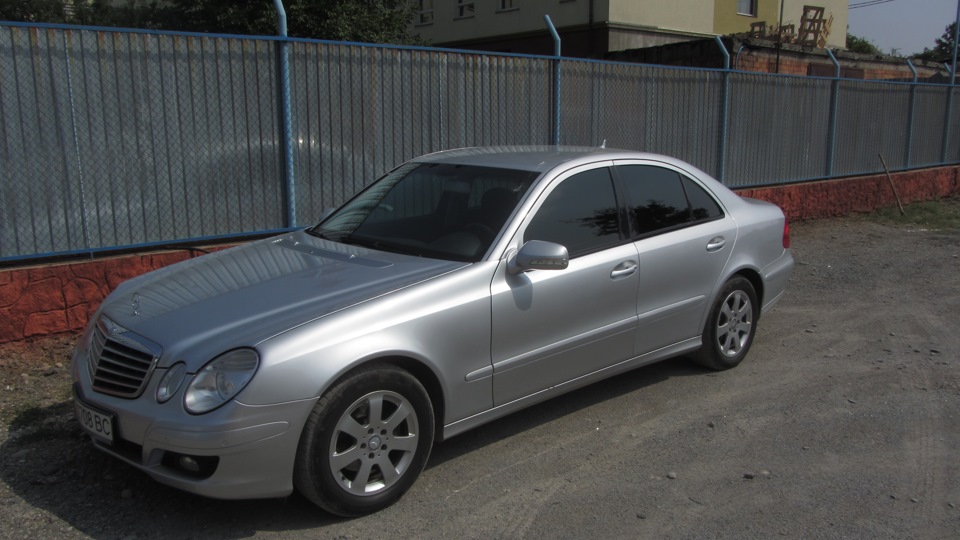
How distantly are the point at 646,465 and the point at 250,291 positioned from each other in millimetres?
2187

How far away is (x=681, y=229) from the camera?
514 centimetres

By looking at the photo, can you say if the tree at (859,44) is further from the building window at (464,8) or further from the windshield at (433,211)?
the windshield at (433,211)

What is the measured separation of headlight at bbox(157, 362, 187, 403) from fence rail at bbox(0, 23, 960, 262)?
326 centimetres

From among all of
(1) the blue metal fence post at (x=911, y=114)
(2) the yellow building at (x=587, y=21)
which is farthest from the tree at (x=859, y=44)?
(1) the blue metal fence post at (x=911, y=114)

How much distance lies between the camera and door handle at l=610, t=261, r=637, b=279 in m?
4.57

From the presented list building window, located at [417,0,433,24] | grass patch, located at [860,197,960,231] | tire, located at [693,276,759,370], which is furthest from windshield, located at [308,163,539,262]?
building window, located at [417,0,433,24]

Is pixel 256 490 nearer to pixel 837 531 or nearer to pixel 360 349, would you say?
pixel 360 349

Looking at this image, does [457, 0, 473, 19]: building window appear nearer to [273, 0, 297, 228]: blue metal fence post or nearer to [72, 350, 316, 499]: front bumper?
[273, 0, 297, 228]: blue metal fence post

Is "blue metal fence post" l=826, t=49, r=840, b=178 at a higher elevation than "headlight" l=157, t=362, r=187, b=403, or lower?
higher

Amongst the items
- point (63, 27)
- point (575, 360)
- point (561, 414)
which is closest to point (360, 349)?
point (575, 360)

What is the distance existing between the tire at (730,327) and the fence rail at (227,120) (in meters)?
3.68

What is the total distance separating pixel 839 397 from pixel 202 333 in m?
3.96

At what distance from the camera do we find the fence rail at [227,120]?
590cm

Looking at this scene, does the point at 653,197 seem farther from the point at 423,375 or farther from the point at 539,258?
the point at 423,375
